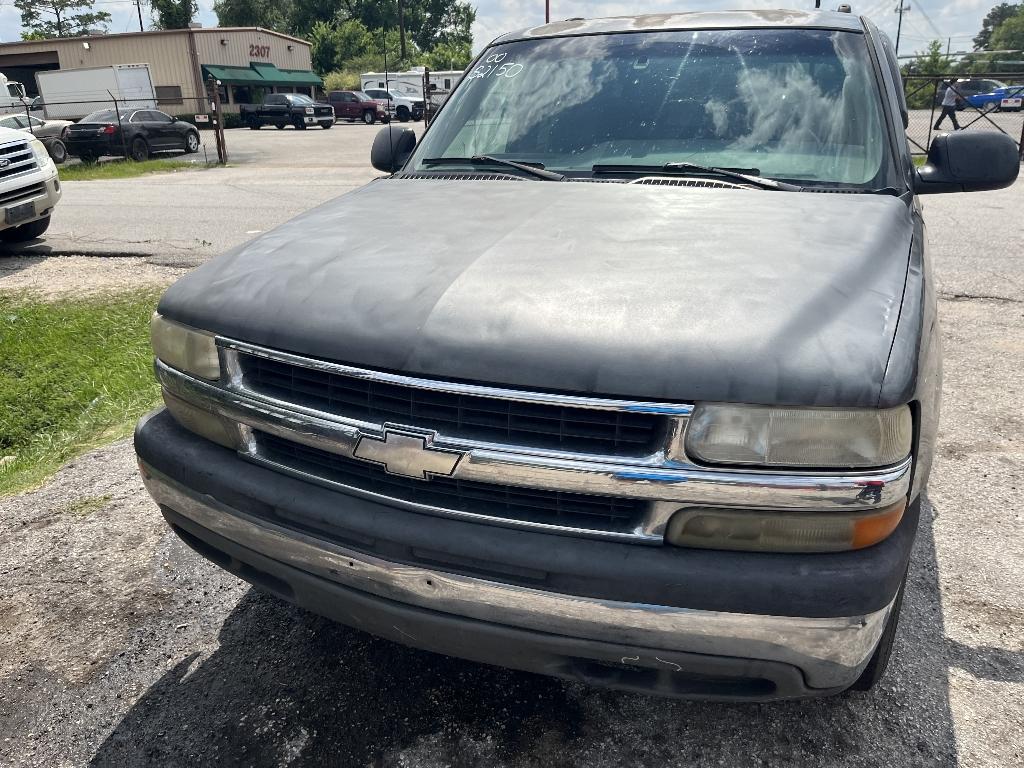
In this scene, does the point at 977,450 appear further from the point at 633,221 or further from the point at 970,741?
the point at 633,221

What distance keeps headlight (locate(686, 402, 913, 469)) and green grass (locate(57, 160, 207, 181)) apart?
65.1ft

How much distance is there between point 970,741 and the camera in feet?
7.06

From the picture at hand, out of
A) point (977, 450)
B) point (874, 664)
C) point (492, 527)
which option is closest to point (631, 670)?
point (492, 527)

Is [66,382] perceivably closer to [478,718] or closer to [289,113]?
[478,718]

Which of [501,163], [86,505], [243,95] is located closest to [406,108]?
[243,95]

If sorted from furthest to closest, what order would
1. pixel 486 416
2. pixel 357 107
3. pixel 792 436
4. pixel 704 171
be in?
1. pixel 357 107
2. pixel 704 171
3. pixel 486 416
4. pixel 792 436

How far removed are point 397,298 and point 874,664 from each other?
155 centimetres

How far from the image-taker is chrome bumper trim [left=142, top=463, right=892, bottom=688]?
65.0 inches

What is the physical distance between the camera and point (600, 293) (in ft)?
6.05

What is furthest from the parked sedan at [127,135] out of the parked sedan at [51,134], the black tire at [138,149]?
the parked sedan at [51,134]

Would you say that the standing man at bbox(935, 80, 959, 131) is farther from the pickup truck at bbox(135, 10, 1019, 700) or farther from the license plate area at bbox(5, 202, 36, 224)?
the pickup truck at bbox(135, 10, 1019, 700)

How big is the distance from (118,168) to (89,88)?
1495 centimetres

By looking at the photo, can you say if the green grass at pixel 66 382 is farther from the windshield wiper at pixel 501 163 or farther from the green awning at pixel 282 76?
the green awning at pixel 282 76

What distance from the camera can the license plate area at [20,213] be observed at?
8.17 metres
